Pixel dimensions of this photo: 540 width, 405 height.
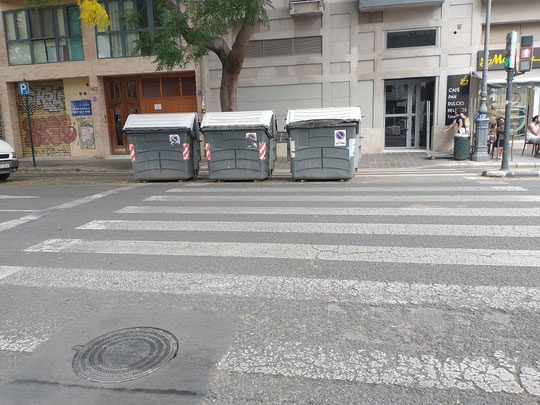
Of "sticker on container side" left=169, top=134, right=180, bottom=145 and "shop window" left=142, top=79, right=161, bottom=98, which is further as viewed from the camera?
"shop window" left=142, top=79, right=161, bottom=98

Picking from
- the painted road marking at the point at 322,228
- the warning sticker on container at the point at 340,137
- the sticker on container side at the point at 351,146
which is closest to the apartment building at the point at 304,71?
the sticker on container side at the point at 351,146

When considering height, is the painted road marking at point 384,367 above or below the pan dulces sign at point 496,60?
below

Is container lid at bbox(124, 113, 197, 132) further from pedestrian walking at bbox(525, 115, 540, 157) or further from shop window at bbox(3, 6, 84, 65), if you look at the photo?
pedestrian walking at bbox(525, 115, 540, 157)

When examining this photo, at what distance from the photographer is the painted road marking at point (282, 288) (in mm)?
3980

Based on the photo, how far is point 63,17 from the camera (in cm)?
2017

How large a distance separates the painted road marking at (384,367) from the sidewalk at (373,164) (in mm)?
10775

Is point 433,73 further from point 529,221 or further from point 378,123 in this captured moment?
point 529,221

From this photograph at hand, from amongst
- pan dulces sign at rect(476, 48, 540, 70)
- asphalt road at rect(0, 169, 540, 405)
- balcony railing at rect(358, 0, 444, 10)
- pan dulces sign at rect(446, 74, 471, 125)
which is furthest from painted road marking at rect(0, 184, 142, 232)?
pan dulces sign at rect(476, 48, 540, 70)

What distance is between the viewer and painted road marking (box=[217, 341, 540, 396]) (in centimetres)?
282

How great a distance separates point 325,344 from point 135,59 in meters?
18.7

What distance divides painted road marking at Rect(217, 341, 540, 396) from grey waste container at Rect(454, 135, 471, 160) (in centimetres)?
1301

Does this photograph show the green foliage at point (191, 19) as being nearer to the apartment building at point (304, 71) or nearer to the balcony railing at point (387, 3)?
the apartment building at point (304, 71)

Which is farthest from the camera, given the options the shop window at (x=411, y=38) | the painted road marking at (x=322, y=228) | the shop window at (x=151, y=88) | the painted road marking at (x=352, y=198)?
the shop window at (x=151, y=88)

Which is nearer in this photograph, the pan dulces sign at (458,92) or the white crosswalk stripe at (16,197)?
the white crosswalk stripe at (16,197)
